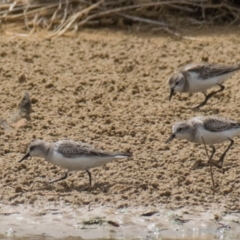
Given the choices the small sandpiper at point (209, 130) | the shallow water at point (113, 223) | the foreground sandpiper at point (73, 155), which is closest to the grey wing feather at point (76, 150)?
the foreground sandpiper at point (73, 155)

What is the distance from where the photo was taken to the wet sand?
28.9 feet

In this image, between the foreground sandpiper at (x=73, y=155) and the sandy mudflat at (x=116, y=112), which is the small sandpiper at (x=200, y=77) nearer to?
the sandy mudflat at (x=116, y=112)

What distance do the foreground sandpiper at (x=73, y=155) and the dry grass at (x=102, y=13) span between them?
15.3 ft

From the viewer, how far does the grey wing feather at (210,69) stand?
10891mm

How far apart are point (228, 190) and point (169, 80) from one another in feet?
7.87

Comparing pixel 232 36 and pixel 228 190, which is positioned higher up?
pixel 232 36

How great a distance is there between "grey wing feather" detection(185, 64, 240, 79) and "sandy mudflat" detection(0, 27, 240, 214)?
343mm

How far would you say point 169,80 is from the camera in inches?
431

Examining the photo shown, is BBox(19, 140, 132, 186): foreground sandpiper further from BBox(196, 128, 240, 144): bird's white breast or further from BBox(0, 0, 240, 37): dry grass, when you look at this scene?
BBox(0, 0, 240, 37): dry grass

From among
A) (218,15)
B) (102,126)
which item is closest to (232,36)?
(218,15)

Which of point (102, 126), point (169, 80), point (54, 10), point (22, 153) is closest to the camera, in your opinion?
point (22, 153)

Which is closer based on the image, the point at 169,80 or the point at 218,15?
the point at 169,80

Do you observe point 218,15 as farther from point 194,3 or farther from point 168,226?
point 168,226

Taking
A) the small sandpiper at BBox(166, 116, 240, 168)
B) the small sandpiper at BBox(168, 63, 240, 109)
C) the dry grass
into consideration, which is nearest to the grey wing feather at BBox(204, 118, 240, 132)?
the small sandpiper at BBox(166, 116, 240, 168)
